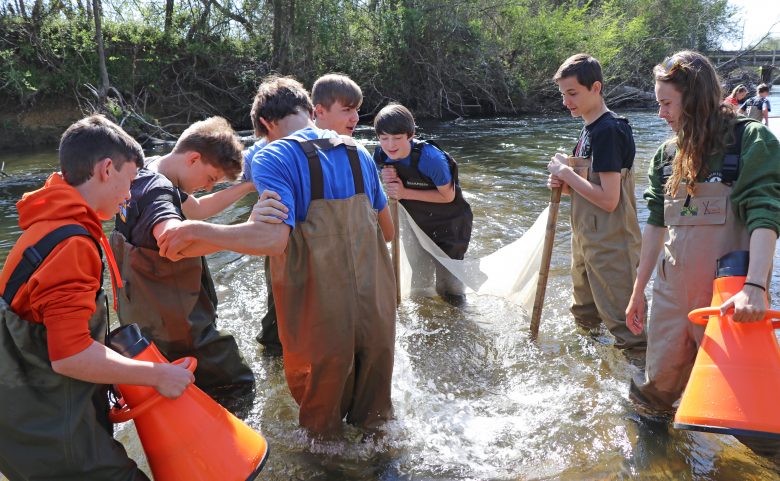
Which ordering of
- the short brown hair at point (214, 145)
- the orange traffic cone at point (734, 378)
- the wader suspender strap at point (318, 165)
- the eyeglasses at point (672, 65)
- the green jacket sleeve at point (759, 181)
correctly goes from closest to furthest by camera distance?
the orange traffic cone at point (734, 378) < the green jacket sleeve at point (759, 181) < the wader suspender strap at point (318, 165) < the eyeglasses at point (672, 65) < the short brown hair at point (214, 145)

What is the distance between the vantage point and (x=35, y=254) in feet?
6.12

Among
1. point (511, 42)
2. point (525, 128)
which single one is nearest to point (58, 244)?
point (525, 128)

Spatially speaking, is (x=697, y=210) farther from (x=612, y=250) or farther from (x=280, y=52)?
(x=280, y=52)

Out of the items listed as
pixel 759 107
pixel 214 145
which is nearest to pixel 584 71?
pixel 214 145

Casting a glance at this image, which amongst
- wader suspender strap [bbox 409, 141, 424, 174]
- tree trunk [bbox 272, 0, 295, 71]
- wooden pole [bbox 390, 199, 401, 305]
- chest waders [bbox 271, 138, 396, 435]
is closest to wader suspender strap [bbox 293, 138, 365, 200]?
chest waders [bbox 271, 138, 396, 435]

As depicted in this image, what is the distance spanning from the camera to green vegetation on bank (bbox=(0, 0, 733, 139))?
56.3 feet

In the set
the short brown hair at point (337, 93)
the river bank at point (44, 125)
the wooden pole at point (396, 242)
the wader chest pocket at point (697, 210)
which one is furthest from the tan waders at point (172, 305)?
the river bank at point (44, 125)

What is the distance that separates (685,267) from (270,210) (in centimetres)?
192

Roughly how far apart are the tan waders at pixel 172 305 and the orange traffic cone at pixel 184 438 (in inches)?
41.8

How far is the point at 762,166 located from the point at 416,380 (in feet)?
8.05

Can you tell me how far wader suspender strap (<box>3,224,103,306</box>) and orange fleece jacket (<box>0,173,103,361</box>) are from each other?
0.06 ft

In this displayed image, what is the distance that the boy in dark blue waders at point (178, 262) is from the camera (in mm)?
3035

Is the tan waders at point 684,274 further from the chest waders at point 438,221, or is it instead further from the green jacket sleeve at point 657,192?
the chest waders at point 438,221

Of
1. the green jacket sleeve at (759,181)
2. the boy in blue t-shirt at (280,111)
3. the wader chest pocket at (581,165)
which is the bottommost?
the wader chest pocket at (581,165)
